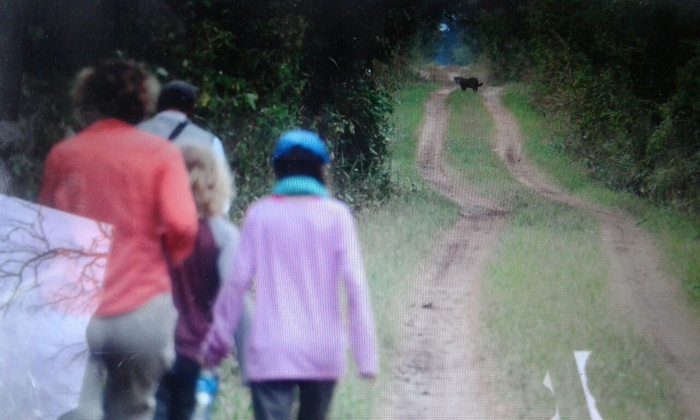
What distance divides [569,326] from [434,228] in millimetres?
453

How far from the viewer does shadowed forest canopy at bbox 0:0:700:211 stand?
6.80ft

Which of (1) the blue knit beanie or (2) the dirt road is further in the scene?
(2) the dirt road

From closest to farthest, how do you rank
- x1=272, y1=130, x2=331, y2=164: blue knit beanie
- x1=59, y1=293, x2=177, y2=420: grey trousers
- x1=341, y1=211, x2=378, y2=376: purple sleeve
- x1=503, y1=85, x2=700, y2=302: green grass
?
x1=341, y1=211, x2=378, y2=376: purple sleeve
x1=272, y1=130, x2=331, y2=164: blue knit beanie
x1=59, y1=293, x2=177, y2=420: grey trousers
x1=503, y1=85, x2=700, y2=302: green grass

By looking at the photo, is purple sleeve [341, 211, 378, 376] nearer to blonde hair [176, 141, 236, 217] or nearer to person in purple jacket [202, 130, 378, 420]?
person in purple jacket [202, 130, 378, 420]

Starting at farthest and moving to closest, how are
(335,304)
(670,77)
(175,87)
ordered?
(670,77) → (175,87) → (335,304)

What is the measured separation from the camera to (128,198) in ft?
6.56

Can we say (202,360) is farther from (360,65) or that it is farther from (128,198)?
(360,65)

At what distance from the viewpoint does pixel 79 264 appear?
2068 mm

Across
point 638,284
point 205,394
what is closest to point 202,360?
point 205,394

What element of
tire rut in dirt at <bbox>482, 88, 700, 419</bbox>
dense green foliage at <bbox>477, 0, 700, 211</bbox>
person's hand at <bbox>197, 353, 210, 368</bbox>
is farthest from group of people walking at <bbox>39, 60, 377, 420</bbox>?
dense green foliage at <bbox>477, 0, 700, 211</bbox>

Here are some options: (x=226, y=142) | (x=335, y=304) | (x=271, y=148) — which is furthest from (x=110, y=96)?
(x=335, y=304)

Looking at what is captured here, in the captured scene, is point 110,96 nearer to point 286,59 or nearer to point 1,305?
point 286,59

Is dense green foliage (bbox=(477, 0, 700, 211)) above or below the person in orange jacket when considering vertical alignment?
above

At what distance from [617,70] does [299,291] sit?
109cm
